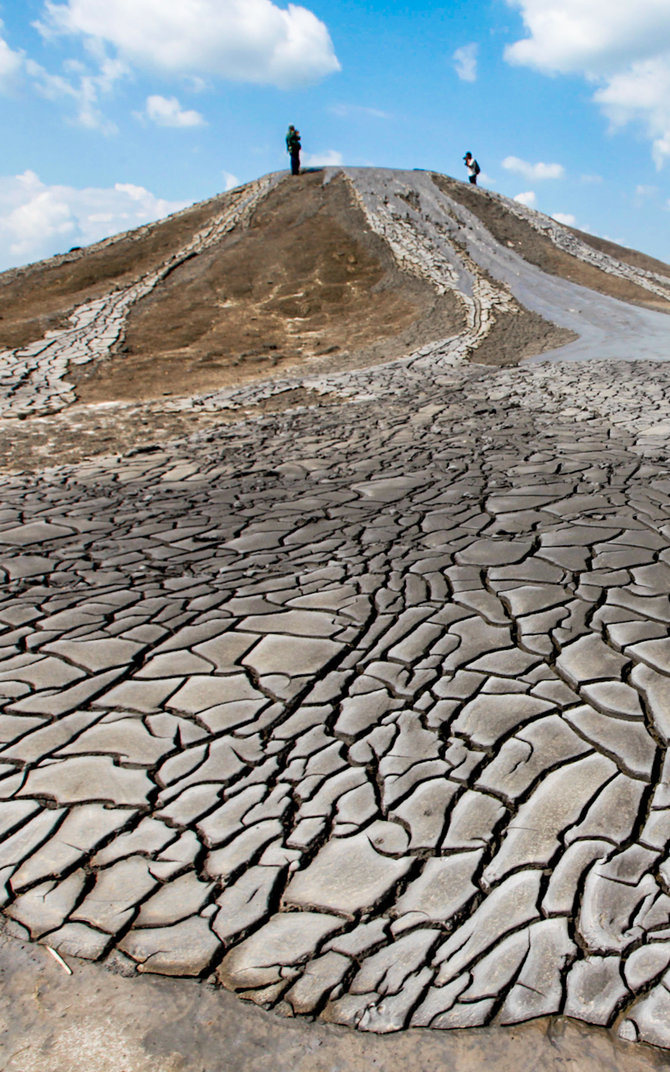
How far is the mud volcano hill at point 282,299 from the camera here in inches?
428

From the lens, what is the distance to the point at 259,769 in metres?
3.02

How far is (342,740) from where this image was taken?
3150mm

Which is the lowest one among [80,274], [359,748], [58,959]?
[58,959]

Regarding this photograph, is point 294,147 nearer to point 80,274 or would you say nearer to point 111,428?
point 80,274

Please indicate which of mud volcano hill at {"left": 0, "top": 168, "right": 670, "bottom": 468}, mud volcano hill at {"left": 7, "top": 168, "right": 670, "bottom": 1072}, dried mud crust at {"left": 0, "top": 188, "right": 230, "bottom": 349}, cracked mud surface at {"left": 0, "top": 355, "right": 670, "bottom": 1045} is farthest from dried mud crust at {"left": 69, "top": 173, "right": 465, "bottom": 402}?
cracked mud surface at {"left": 0, "top": 355, "right": 670, "bottom": 1045}

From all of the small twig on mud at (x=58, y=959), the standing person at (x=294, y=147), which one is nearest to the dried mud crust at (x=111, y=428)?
the small twig on mud at (x=58, y=959)

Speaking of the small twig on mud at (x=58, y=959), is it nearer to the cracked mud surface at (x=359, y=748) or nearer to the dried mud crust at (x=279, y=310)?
the cracked mud surface at (x=359, y=748)

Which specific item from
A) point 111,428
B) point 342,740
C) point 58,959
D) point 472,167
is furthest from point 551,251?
point 58,959

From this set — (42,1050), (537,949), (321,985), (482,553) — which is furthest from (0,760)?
(482,553)

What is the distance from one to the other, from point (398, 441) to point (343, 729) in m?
4.71

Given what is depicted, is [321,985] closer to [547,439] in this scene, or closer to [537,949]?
[537,949]

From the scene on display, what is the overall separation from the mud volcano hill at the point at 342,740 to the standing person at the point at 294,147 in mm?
16060

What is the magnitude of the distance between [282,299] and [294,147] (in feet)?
26.9

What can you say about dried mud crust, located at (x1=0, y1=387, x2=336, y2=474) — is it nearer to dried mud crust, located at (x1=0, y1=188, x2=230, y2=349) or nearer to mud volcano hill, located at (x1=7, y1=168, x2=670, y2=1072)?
mud volcano hill, located at (x1=7, y1=168, x2=670, y2=1072)
